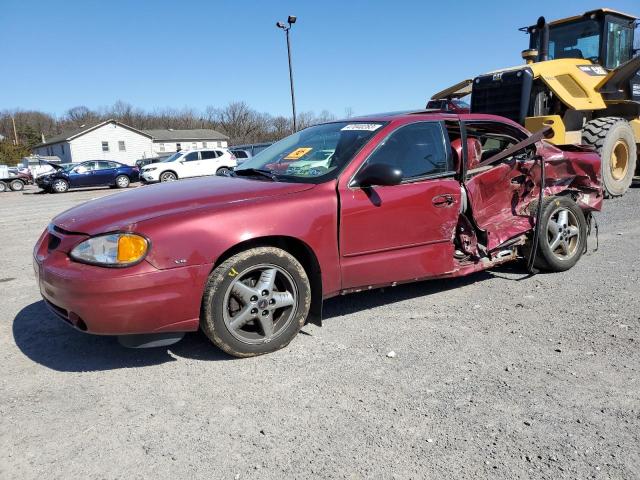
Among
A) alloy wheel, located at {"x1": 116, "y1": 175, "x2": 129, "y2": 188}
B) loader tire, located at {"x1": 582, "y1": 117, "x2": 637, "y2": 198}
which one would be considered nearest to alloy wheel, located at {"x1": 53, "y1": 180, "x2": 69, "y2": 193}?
alloy wheel, located at {"x1": 116, "y1": 175, "x2": 129, "y2": 188}

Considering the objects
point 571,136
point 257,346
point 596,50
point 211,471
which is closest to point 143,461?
point 211,471

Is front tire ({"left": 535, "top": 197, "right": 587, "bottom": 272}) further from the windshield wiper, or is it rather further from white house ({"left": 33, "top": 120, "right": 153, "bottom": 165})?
white house ({"left": 33, "top": 120, "right": 153, "bottom": 165})

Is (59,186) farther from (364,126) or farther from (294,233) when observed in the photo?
(294,233)

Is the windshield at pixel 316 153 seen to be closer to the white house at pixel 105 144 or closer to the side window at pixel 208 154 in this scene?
the side window at pixel 208 154

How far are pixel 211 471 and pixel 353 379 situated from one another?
1052 mm

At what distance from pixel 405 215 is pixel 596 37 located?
854 cm

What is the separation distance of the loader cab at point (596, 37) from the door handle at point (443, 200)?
23.4ft

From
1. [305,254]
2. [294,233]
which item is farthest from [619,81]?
[294,233]

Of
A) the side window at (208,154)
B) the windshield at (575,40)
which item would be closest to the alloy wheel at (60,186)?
the side window at (208,154)

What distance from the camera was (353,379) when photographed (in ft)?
9.65

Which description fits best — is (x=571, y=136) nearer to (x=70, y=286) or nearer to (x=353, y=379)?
(x=353, y=379)

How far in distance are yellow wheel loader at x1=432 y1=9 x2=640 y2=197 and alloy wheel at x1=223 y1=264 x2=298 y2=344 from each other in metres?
7.06

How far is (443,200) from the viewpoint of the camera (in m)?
3.95

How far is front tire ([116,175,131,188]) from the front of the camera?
978 inches
